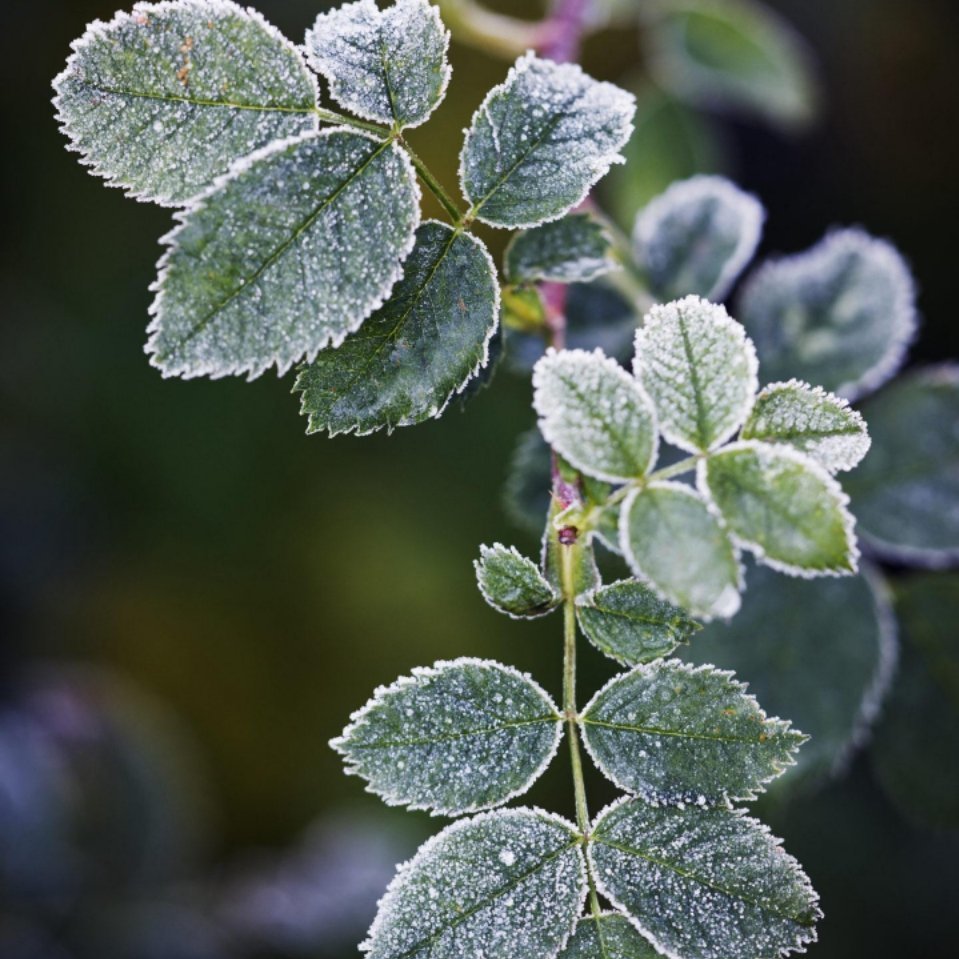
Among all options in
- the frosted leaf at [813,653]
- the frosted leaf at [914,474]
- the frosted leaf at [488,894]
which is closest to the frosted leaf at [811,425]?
the frosted leaf at [488,894]

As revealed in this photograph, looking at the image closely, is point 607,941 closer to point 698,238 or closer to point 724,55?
point 698,238

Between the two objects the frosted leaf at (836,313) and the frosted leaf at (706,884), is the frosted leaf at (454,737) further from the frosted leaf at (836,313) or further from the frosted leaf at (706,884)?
the frosted leaf at (836,313)

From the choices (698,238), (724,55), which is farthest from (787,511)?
(724,55)

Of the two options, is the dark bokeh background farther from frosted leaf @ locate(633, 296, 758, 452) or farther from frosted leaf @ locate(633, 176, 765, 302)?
frosted leaf @ locate(633, 296, 758, 452)

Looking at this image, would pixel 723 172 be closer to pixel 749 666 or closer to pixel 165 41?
pixel 749 666

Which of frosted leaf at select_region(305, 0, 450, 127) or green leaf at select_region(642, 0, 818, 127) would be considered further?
green leaf at select_region(642, 0, 818, 127)

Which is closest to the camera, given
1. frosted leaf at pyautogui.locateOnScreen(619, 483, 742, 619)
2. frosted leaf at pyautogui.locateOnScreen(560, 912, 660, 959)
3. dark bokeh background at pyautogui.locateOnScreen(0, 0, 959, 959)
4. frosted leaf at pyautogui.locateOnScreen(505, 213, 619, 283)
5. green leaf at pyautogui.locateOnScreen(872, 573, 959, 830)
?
frosted leaf at pyautogui.locateOnScreen(619, 483, 742, 619)

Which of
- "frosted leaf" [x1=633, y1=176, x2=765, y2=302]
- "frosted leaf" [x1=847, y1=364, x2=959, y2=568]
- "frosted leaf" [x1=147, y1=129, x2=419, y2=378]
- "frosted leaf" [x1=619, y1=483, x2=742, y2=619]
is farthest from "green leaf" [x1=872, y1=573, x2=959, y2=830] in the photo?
"frosted leaf" [x1=147, y1=129, x2=419, y2=378]
